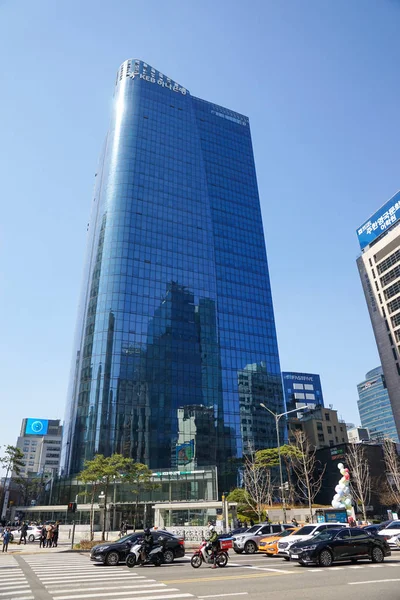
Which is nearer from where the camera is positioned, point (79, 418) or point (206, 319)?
point (79, 418)

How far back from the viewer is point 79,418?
3029 inches

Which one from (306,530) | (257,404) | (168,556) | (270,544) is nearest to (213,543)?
(168,556)

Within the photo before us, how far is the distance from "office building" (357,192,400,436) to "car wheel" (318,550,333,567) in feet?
263

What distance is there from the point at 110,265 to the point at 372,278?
63.7 m

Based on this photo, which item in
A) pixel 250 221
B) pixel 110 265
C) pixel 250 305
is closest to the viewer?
pixel 110 265

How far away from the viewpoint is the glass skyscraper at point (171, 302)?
7844 cm

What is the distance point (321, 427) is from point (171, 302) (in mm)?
62473

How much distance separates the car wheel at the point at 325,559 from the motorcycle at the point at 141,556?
7.70 meters

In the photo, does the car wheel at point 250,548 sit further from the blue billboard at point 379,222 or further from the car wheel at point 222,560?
the blue billboard at point 379,222

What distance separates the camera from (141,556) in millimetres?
19422

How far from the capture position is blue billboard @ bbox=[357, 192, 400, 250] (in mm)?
93613

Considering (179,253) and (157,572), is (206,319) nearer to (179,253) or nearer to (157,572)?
(179,253)

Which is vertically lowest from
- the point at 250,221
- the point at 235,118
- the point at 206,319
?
the point at 206,319

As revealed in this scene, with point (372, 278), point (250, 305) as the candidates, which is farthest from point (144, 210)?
point (372, 278)
